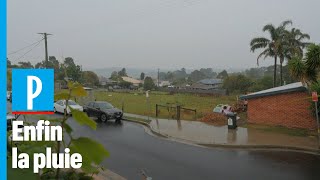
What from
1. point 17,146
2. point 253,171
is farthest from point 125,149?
point 17,146

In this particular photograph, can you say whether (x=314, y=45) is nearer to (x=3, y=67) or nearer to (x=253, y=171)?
(x=253, y=171)

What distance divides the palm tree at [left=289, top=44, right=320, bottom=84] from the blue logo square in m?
17.6

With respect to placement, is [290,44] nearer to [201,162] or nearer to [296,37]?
[296,37]

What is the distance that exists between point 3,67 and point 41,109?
1.22ft

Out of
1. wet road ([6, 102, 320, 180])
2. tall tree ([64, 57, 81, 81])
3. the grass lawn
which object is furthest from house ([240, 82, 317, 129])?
tall tree ([64, 57, 81, 81])

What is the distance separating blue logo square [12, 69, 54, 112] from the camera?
167 centimetres

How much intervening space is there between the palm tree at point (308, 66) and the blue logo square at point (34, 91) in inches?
694

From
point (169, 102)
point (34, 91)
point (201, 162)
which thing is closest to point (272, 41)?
point (169, 102)

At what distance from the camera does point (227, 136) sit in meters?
19.6

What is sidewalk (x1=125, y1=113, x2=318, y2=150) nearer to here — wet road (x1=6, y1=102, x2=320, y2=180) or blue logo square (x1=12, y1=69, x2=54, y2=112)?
wet road (x1=6, y1=102, x2=320, y2=180)

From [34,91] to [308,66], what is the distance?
712 inches

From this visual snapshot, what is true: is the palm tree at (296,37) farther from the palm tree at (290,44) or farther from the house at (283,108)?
the house at (283,108)

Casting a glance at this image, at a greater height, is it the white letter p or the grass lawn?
the white letter p

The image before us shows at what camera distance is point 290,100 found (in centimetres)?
2131
